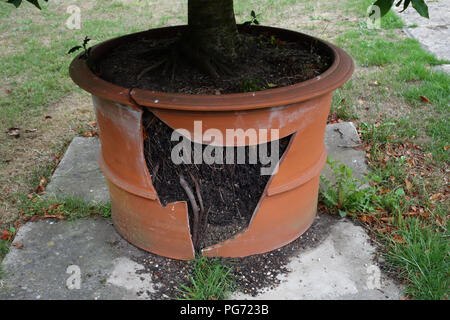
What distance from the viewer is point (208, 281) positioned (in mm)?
2166

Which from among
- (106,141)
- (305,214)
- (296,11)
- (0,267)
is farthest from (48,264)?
(296,11)

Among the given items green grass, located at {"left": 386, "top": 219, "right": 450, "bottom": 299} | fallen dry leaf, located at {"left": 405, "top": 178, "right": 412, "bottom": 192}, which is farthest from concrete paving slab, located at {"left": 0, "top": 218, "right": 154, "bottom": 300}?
fallen dry leaf, located at {"left": 405, "top": 178, "right": 412, "bottom": 192}

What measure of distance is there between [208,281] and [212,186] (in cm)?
46

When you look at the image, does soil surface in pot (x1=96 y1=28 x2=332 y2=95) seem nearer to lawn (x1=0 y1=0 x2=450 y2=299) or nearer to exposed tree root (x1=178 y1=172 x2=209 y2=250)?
exposed tree root (x1=178 y1=172 x2=209 y2=250)

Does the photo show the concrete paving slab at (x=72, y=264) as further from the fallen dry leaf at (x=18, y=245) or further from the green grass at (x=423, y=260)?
the green grass at (x=423, y=260)

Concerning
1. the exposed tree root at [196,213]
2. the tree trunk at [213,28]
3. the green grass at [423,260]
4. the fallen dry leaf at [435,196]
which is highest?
the tree trunk at [213,28]

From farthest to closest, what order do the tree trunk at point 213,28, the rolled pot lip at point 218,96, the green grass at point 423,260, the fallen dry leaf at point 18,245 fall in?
the fallen dry leaf at point 18,245 → the tree trunk at point 213,28 → the green grass at point 423,260 → the rolled pot lip at point 218,96

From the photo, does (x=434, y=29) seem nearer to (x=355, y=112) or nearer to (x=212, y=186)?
(x=355, y=112)

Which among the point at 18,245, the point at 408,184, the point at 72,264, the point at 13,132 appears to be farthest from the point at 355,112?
the point at 13,132

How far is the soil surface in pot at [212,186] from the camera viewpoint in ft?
7.21

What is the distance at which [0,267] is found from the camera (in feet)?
7.60

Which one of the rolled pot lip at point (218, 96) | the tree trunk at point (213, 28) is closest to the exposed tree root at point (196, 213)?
the rolled pot lip at point (218, 96)

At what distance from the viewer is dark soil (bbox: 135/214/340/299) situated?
219 centimetres

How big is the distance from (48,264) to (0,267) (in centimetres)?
24
